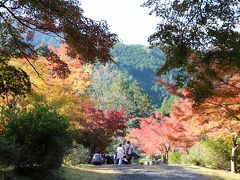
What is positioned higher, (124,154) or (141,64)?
(141,64)

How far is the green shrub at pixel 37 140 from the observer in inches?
416

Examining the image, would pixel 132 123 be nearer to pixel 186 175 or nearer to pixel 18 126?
pixel 186 175

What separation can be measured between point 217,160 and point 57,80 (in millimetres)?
9984

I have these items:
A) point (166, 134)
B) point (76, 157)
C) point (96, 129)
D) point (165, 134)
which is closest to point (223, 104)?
point (76, 157)

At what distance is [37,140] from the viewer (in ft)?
35.2

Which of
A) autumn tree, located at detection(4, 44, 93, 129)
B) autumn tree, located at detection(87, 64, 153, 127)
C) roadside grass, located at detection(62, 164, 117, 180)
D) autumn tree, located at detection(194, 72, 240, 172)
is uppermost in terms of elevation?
autumn tree, located at detection(87, 64, 153, 127)

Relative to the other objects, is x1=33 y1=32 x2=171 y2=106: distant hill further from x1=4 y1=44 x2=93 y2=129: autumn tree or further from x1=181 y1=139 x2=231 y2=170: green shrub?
x1=4 y1=44 x2=93 y2=129: autumn tree

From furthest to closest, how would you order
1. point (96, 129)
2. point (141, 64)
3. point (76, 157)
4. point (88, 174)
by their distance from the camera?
point (141, 64), point (96, 129), point (76, 157), point (88, 174)

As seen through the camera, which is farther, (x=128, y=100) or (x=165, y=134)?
(x=128, y=100)

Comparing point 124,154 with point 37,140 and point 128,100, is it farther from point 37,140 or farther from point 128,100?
point 128,100

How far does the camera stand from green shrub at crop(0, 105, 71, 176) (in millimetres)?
10578

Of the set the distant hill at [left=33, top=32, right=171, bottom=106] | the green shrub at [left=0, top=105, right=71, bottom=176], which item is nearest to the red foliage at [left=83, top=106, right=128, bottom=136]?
the green shrub at [left=0, top=105, right=71, bottom=176]

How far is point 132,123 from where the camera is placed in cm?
5569

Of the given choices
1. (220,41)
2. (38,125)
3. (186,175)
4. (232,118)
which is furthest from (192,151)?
(220,41)
